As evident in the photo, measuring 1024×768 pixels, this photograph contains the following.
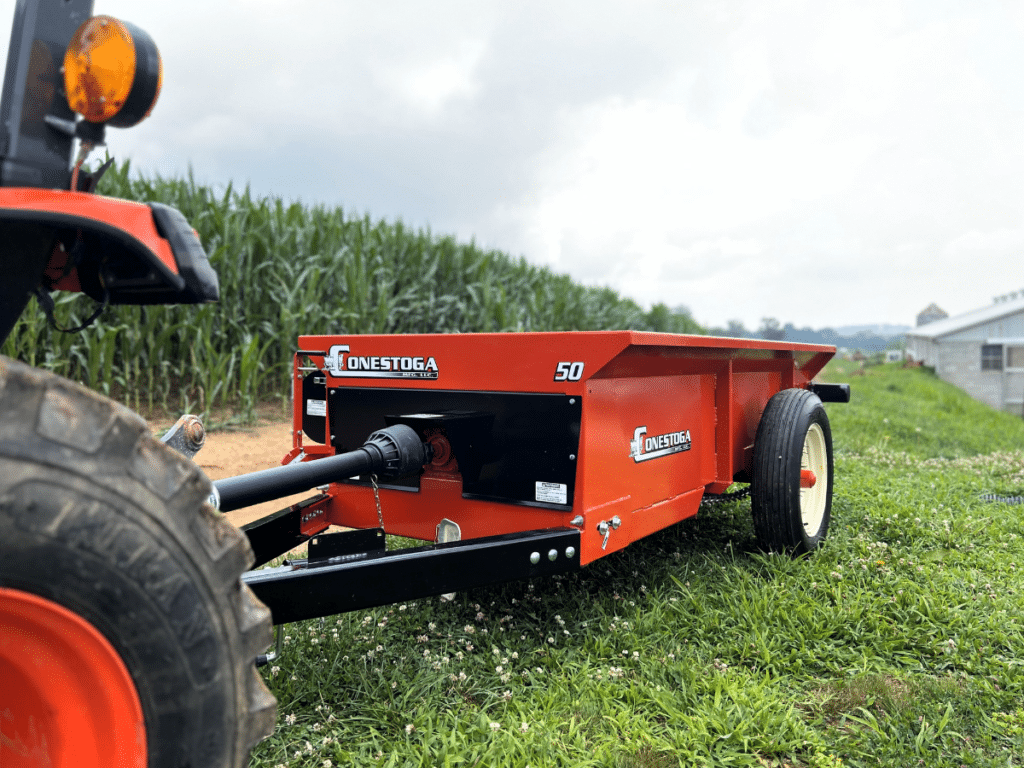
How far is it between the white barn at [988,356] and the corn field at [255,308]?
21.2 meters

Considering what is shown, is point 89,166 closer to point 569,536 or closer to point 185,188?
point 569,536

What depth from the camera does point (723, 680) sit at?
7.59 ft

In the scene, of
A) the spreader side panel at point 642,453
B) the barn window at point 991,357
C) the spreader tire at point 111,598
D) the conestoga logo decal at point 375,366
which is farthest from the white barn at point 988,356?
the spreader tire at point 111,598

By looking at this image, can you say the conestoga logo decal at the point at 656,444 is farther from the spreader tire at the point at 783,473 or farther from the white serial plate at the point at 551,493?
the spreader tire at the point at 783,473

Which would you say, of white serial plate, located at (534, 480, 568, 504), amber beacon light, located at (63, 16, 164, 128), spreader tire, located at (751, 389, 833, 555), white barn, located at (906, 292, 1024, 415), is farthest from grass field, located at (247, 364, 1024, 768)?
white barn, located at (906, 292, 1024, 415)

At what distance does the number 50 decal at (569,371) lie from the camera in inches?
90.4

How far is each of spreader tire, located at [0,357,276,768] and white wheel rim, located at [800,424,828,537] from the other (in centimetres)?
319

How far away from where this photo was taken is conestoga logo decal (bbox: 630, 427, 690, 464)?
2.61 m

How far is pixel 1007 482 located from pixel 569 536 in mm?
4877

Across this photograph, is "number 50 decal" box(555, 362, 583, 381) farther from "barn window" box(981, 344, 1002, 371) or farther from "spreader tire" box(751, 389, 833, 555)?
"barn window" box(981, 344, 1002, 371)

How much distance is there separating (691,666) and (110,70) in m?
2.28

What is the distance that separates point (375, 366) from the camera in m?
2.79

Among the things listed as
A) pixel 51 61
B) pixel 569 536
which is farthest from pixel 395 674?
pixel 51 61

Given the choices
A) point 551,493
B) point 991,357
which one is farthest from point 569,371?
point 991,357
